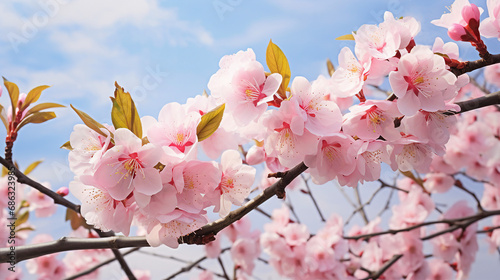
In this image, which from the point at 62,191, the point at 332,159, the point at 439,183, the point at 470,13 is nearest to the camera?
the point at 332,159

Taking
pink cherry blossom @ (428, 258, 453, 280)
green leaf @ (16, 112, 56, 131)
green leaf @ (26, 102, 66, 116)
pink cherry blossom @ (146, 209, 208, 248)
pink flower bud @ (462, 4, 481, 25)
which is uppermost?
A: green leaf @ (26, 102, 66, 116)

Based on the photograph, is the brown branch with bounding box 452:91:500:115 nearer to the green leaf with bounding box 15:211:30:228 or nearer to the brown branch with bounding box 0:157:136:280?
the brown branch with bounding box 0:157:136:280

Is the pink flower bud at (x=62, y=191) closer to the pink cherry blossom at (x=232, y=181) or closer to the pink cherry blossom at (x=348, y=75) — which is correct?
the pink cherry blossom at (x=232, y=181)

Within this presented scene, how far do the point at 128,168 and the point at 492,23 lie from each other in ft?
2.93

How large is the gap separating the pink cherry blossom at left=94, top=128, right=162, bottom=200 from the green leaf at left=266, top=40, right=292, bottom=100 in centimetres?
28

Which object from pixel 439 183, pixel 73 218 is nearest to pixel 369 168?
pixel 73 218

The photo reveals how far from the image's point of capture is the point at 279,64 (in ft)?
2.79

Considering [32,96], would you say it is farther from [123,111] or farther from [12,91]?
[123,111]

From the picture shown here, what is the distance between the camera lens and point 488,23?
3.21 ft

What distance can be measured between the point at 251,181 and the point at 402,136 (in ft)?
1.20

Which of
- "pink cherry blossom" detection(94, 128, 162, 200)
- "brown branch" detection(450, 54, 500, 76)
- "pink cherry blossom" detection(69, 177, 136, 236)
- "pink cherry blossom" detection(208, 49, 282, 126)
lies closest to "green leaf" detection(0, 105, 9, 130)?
"pink cherry blossom" detection(69, 177, 136, 236)

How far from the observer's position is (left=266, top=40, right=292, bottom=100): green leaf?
0.84 metres

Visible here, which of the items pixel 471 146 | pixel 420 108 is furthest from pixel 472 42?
pixel 471 146

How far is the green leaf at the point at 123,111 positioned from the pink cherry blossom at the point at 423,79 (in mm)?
526
